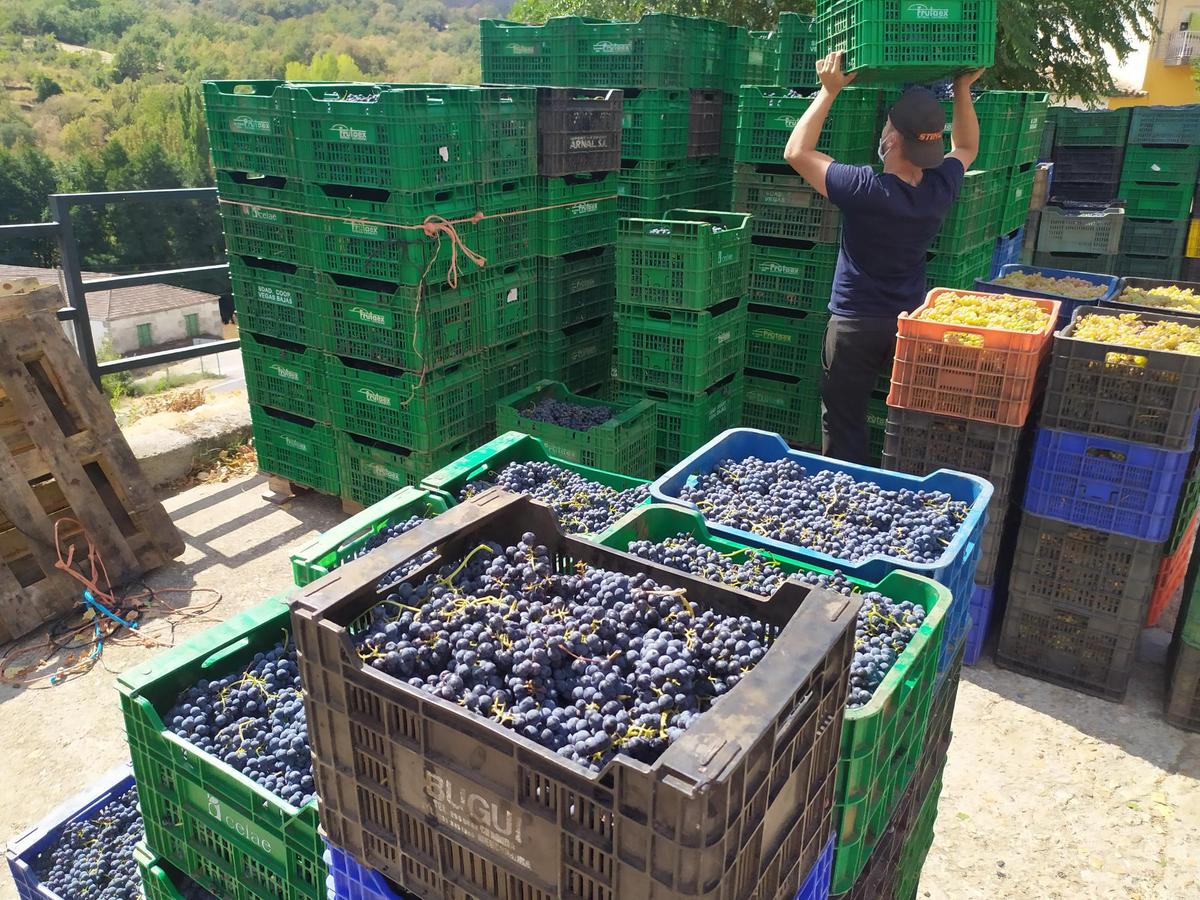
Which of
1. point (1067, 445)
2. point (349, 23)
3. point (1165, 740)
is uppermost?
point (349, 23)

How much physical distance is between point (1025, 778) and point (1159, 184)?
7.48m

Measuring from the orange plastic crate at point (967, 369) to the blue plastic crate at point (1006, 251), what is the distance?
2.75 m

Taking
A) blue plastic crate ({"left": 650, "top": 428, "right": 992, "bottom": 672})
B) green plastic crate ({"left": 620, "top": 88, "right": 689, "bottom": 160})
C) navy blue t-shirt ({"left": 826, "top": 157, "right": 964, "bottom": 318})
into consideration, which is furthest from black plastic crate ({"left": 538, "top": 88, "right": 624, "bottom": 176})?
blue plastic crate ({"left": 650, "top": 428, "right": 992, "bottom": 672})

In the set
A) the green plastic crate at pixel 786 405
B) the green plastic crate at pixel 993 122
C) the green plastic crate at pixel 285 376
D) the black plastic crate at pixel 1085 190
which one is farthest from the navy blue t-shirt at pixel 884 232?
the black plastic crate at pixel 1085 190

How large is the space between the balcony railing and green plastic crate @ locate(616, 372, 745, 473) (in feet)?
92.1

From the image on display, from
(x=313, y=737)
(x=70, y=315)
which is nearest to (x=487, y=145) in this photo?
(x=70, y=315)

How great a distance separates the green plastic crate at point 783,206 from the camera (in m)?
5.84

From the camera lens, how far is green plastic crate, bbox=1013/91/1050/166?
6.39 meters

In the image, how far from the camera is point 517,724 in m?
1.63

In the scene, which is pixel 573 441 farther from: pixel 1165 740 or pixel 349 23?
pixel 349 23

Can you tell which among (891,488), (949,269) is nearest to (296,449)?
(891,488)

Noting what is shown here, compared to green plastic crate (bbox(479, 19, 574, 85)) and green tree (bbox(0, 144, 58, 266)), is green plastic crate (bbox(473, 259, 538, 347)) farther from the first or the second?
green tree (bbox(0, 144, 58, 266))

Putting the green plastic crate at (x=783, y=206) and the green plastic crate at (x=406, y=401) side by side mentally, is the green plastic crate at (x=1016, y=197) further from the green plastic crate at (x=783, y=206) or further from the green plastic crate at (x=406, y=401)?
the green plastic crate at (x=406, y=401)

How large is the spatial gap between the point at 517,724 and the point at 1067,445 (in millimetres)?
3451
